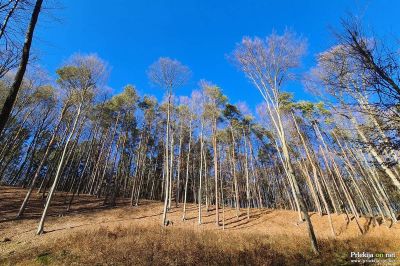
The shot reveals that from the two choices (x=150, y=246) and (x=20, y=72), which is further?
(x=150, y=246)

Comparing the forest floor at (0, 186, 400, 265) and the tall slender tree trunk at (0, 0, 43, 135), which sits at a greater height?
the tall slender tree trunk at (0, 0, 43, 135)

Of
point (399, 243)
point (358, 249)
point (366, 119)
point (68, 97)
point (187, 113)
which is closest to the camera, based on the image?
point (366, 119)

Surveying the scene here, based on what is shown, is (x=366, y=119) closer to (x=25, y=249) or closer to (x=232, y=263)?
(x=232, y=263)

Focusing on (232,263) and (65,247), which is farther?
(65,247)

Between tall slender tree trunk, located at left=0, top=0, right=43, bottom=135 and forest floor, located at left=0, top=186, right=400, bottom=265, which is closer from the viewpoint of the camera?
tall slender tree trunk, located at left=0, top=0, right=43, bottom=135

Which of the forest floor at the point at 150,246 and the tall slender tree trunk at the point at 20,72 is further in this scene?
the forest floor at the point at 150,246

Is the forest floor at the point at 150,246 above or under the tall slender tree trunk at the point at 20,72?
under

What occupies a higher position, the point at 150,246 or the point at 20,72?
the point at 20,72

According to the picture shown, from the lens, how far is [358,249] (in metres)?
8.51

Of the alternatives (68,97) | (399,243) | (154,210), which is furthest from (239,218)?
(68,97)

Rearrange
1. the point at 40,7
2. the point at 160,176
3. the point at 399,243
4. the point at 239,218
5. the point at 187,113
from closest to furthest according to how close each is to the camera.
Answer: the point at 40,7 → the point at 399,243 → the point at 239,218 → the point at 187,113 → the point at 160,176

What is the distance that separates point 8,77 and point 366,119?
872 inches

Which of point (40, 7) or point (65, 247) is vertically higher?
point (40, 7)

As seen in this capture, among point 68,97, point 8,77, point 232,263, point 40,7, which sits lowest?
point 232,263
